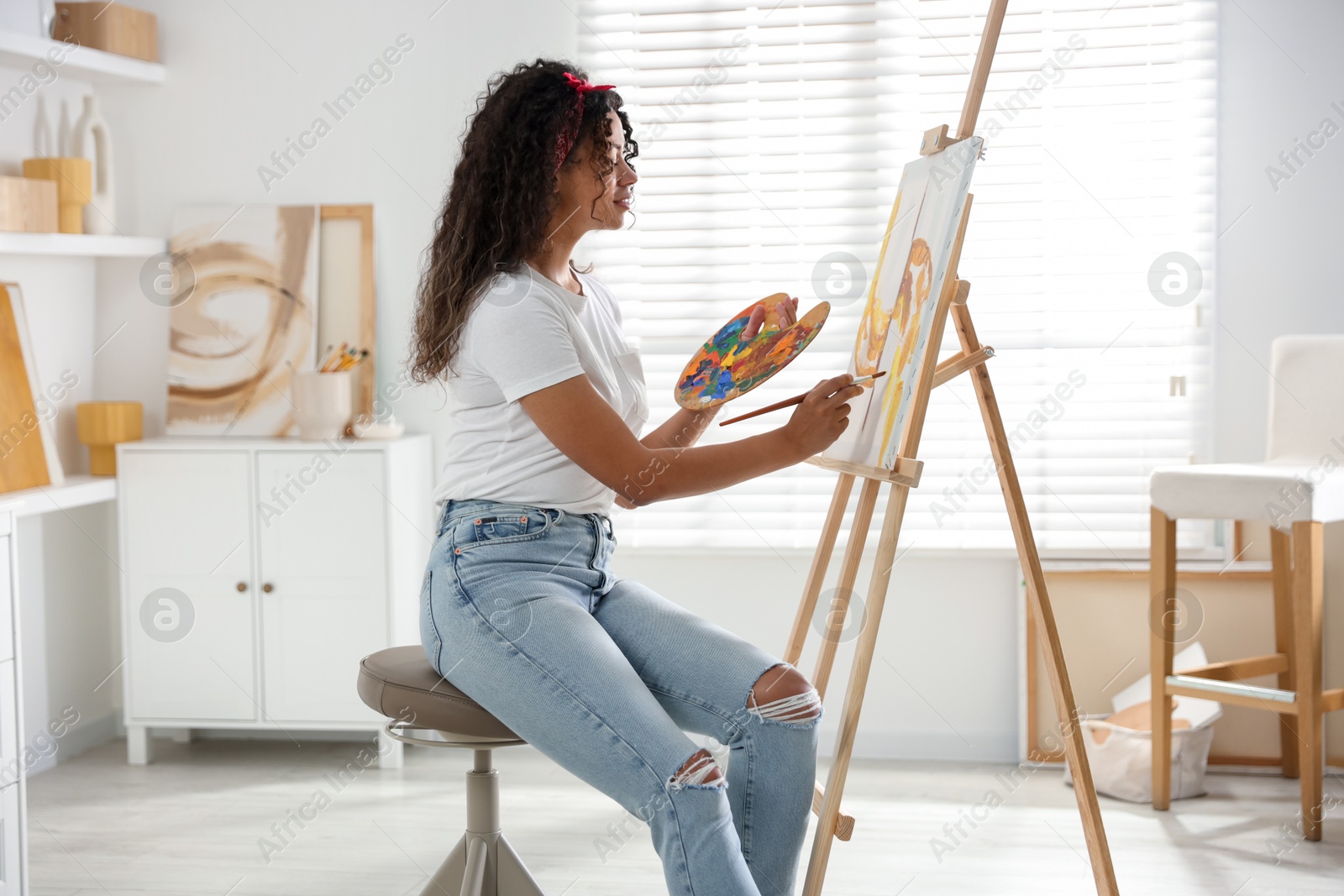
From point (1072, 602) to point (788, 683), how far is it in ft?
5.12

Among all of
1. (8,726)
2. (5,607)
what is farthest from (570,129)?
(8,726)

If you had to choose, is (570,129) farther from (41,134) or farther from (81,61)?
(41,134)

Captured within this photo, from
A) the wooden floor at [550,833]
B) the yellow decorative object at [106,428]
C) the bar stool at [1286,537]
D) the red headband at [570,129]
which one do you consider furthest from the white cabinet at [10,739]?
the bar stool at [1286,537]

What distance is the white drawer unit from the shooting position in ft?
9.36

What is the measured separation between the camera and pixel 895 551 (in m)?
1.83

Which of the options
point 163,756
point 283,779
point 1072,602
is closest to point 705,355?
point 1072,602

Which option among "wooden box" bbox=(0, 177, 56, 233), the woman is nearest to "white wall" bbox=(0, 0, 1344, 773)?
"wooden box" bbox=(0, 177, 56, 233)

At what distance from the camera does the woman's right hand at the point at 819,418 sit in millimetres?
1577

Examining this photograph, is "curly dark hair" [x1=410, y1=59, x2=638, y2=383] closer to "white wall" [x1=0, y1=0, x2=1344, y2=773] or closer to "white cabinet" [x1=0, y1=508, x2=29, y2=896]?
"white cabinet" [x1=0, y1=508, x2=29, y2=896]

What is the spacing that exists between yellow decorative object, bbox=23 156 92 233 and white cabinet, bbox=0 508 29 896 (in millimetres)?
1135

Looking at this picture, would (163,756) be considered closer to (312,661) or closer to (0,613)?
(312,661)

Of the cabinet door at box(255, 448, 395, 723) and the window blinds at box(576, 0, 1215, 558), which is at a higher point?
the window blinds at box(576, 0, 1215, 558)

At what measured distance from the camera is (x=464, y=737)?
1635 mm

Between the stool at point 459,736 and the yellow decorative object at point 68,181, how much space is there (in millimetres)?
1740
